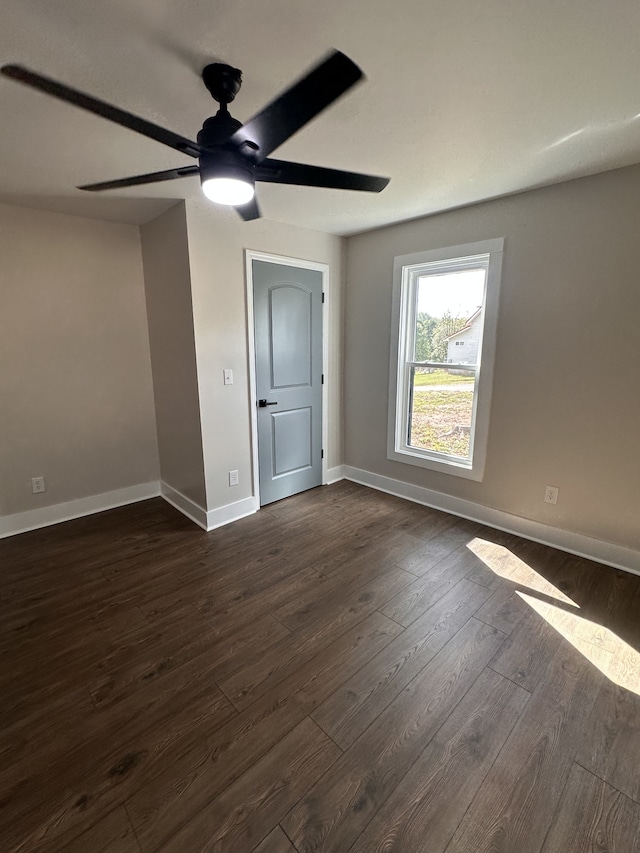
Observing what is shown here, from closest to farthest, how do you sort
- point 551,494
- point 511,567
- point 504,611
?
1. point 504,611
2. point 511,567
3. point 551,494

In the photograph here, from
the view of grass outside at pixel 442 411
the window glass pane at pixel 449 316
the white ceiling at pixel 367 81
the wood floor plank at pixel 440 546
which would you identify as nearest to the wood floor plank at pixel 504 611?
the wood floor plank at pixel 440 546

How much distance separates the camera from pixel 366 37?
122 cm

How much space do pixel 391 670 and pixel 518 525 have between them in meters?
1.68

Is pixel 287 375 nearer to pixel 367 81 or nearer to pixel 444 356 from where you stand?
pixel 444 356

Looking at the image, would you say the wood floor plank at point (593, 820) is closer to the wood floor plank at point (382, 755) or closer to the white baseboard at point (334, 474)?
the wood floor plank at point (382, 755)

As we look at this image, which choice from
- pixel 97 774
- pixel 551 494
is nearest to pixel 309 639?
pixel 97 774

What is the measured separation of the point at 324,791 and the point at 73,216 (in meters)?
3.79

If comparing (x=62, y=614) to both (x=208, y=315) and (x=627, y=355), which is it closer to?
(x=208, y=315)

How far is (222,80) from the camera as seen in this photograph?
134 centimetres

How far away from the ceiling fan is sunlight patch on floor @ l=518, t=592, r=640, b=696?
2305 mm

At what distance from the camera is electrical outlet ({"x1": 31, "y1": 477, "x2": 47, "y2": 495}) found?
3.01 m

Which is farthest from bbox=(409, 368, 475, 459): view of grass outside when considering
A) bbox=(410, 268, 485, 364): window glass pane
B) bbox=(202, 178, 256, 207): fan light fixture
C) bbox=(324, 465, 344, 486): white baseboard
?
bbox=(202, 178, 256, 207): fan light fixture

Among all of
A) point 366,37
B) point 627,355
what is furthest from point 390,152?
point 627,355

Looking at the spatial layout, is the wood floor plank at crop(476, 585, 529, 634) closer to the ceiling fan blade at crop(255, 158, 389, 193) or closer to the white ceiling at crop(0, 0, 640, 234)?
the ceiling fan blade at crop(255, 158, 389, 193)
